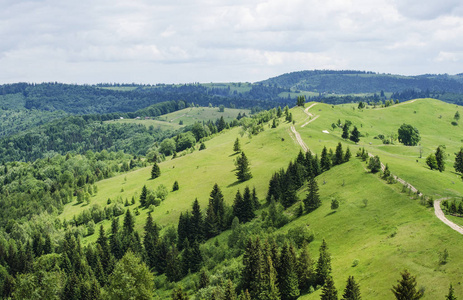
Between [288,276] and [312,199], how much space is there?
36.4 m

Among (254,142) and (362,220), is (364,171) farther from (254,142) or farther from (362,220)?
(254,142)

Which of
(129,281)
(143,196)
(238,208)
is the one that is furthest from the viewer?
(143,196)

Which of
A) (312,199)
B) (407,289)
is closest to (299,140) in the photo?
(312,199)

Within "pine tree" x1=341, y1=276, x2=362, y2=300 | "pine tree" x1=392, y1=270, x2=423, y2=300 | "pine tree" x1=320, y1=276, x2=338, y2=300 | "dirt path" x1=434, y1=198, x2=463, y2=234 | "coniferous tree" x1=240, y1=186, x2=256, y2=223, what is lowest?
"coniferous tree" x1=240, y1=186, x2=256, y2=223

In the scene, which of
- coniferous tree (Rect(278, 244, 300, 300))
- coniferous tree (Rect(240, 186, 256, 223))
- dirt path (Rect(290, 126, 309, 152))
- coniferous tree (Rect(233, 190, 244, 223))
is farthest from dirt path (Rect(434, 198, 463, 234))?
dirt path (Rect(290, 126, 309, 152))

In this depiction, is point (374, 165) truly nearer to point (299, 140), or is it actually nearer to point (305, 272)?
point (305, 272)

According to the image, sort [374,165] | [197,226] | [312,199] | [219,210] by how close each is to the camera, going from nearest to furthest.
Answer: [312,199] → [374,165] → [197,226] → [219,210]

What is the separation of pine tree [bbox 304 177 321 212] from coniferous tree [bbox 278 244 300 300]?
30977 millimetres

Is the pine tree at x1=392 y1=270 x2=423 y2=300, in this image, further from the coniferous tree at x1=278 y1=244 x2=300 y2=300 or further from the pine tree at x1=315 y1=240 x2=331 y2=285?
the coniferous tree at x1=278 y1=244 x2=300 y2=300

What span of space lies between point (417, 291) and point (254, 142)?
146m

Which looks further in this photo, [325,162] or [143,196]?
[143,196]

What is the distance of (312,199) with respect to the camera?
100625 millimetres

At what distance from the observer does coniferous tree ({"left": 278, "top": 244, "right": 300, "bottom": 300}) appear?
219 ft

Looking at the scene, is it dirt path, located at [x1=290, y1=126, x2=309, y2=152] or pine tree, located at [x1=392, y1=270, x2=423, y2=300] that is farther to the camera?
dirt path, located at [x1=290, y1=126, x2=309, y2=152]
